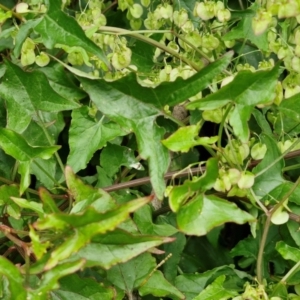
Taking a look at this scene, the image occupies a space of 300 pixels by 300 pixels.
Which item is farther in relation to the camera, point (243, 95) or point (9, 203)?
point (9, 203)

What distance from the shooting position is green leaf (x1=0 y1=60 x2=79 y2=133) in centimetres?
84

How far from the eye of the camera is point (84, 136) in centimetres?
88

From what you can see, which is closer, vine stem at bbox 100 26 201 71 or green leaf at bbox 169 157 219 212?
green leaf at bbox 169 157 219 212

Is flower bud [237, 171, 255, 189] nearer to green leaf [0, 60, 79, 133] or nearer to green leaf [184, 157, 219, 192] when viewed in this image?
green leaf [184, 157, 219, 192]

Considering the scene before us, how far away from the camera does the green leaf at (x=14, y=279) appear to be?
0.68 m

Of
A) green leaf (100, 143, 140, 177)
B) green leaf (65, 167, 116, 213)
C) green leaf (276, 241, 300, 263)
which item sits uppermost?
green leaf (65, 167, 116, 213)

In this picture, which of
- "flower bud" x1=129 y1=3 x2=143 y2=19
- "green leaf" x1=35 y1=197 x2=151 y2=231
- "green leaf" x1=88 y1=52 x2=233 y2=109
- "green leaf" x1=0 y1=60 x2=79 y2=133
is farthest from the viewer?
"flower bud" x1=129 y1=3 x2=143 y2=19

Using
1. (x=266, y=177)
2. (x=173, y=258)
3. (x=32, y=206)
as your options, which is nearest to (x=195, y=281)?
(x=173, y=258)

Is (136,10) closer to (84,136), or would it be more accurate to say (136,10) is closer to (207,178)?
(84,136)

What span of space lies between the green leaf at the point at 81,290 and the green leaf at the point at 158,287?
0.07 meters

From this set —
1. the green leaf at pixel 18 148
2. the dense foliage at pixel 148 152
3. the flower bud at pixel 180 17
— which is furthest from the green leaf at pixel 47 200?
the flower bud at pixel 180 17

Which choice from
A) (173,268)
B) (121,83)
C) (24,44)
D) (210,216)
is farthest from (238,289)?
(24,44)

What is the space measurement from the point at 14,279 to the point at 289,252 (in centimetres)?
39

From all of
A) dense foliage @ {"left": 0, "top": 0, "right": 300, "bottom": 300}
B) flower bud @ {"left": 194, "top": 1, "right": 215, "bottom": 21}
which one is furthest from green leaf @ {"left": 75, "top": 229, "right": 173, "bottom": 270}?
flower bud @ {"left": 194, "top": 1, "right": 215, "bottom": 21}
